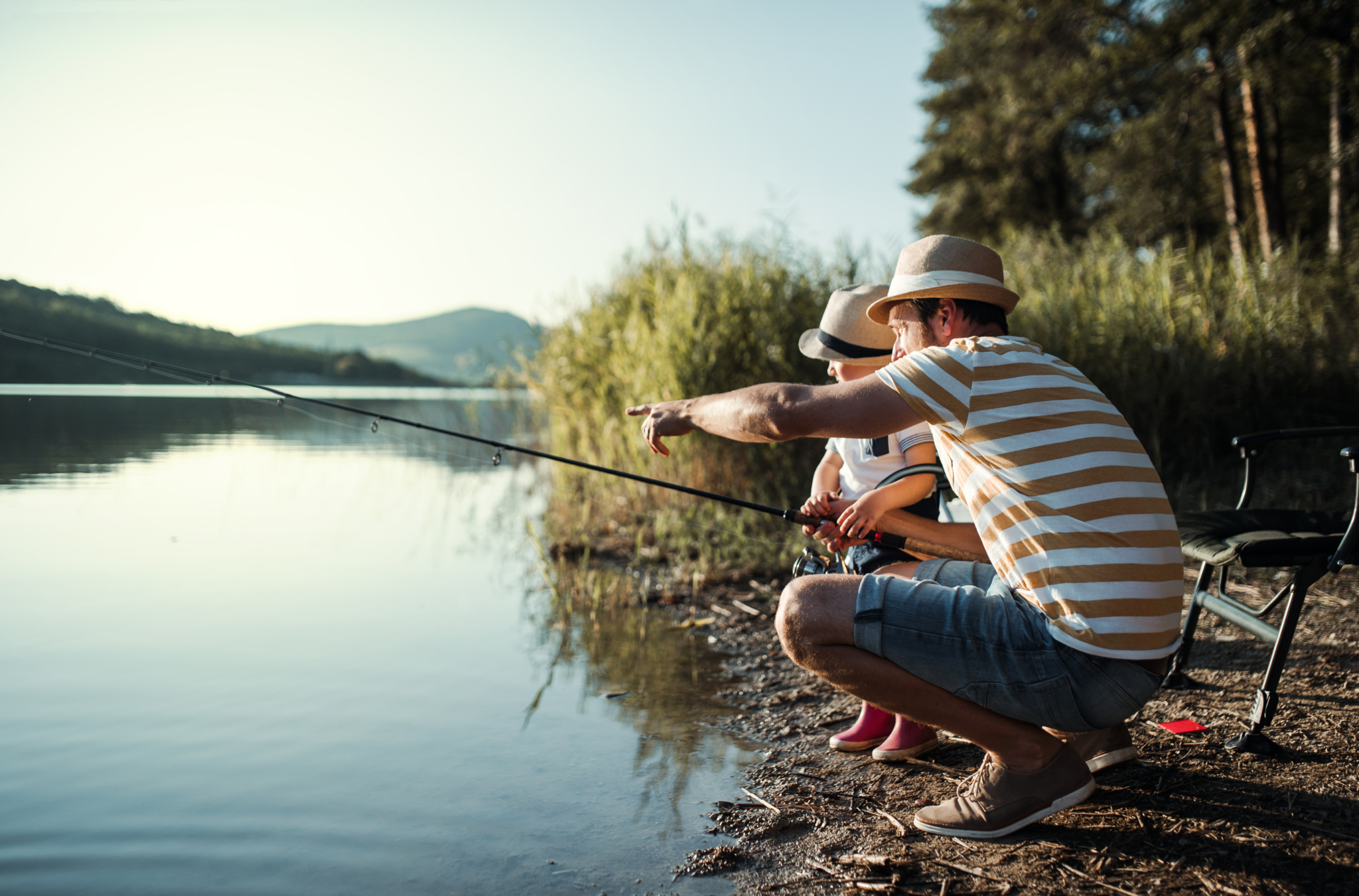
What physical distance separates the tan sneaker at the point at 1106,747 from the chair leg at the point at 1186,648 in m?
0.77

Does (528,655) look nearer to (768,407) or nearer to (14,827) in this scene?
(14,827)

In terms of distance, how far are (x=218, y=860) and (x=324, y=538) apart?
5202 millimetres

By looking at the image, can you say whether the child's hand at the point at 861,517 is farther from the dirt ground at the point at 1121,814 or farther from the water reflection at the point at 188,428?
the water reflection at the point at 188,428

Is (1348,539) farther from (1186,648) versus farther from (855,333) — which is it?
(855,333)

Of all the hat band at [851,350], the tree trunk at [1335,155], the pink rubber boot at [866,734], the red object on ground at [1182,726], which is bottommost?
the pink rubber boot at [866,734]

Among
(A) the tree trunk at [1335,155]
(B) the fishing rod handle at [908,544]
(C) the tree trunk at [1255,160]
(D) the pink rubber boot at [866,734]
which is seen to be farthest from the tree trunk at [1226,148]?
(D) the pink rubber boot at [866,734]

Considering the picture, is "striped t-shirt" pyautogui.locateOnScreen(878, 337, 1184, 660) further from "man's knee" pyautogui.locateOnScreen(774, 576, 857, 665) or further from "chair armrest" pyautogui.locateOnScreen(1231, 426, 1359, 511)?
"chair armrest" pyautogui.locateOnScreen(1231, 426, 1359, 511)

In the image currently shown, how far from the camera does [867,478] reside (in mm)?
2871

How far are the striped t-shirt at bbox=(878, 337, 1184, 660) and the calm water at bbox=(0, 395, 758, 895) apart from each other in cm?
110

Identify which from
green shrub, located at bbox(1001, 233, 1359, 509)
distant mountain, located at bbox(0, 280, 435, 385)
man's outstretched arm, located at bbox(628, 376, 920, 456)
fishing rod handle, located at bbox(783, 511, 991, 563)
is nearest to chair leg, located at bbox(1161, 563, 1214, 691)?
fishing rod handle, located at bbox(783, 511, 991, 563)

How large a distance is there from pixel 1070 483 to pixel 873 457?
1.00 metres

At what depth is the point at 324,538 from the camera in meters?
7.25

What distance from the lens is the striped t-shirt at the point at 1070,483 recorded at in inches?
73.4

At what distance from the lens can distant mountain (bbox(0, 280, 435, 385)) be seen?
20.6ft
